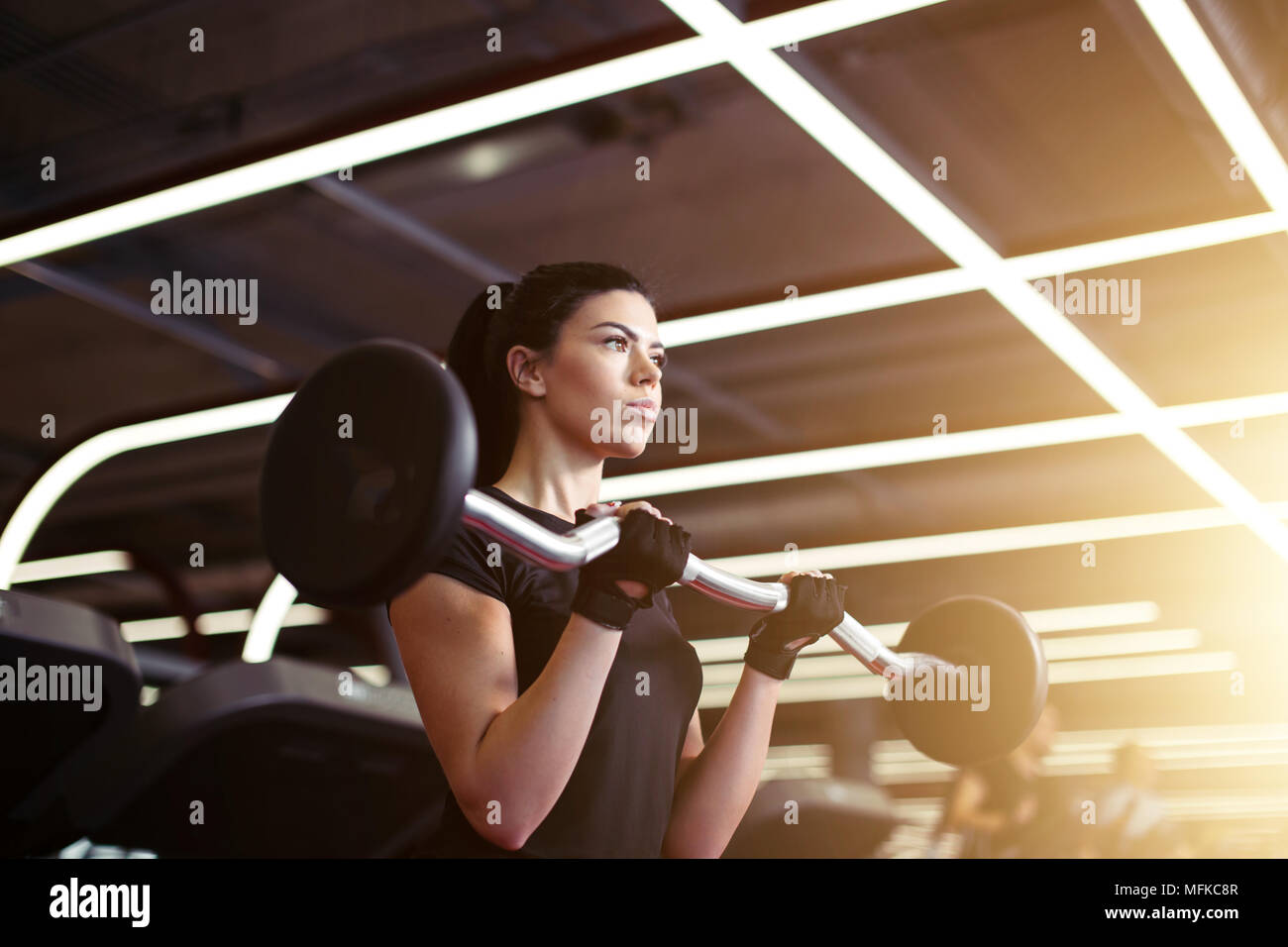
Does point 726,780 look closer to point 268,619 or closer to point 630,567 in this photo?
point 630,567

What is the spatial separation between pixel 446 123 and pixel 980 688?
77.1 inches

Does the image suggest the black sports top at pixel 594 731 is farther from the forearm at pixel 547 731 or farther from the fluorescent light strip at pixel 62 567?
the fluorescent light strip at pixel 62 567

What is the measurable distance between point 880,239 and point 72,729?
3268 millimetres

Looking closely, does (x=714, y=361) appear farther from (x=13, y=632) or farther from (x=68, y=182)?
(x=13, y=632)

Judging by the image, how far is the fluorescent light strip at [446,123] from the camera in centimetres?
246

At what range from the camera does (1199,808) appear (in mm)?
14656

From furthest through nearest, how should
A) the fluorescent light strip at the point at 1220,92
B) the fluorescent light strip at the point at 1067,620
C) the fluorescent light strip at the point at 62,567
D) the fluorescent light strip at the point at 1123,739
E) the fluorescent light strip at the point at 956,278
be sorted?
1. the fluorescent light strip at the point at 1123,739
2. the fluorescent light strip at the point at 1067,620
3. the fluorescent light strip at the point at 62,567
4. the fluorescent light strip at the point at 956,278
5. the fluorescent light strip at the point at 1220,92

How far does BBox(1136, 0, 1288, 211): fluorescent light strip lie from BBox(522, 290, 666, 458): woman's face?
64.4 inches

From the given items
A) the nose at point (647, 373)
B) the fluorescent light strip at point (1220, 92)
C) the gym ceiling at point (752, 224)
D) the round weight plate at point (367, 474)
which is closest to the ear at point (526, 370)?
the nose at point (647, 373)

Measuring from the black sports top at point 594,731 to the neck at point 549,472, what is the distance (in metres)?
0.06

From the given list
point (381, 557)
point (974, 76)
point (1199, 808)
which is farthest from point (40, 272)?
point (1199, 808)

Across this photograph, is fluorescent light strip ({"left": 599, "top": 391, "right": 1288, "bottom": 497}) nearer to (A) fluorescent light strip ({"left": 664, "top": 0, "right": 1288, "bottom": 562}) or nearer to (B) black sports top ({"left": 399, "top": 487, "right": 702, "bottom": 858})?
(A) fluorescent light strip ({"left": 664, "top": 0, "right": 1288, "bottom": 562})

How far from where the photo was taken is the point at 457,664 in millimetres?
1091

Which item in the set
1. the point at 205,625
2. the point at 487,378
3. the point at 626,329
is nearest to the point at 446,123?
the point at 487,378
